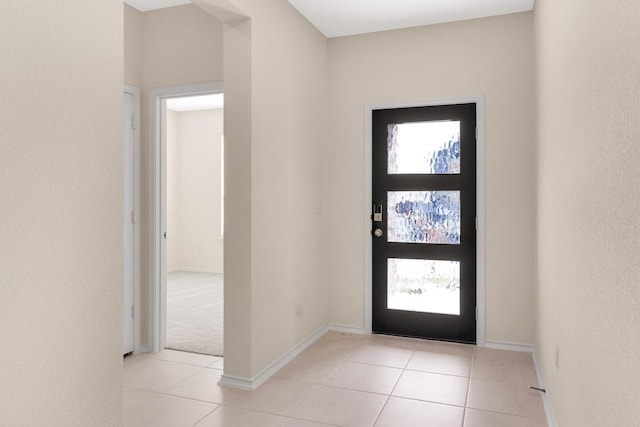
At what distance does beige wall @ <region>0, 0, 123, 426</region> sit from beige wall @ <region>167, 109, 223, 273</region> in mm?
5982

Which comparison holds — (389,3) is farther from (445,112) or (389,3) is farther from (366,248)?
(366,248)

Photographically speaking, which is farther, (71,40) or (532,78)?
(532,78)

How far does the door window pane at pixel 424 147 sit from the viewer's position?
12.7 ft

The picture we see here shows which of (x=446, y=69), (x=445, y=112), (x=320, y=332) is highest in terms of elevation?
(x=446, y=69)

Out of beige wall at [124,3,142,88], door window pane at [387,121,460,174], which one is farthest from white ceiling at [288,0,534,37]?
beige wall at [124,3,142,88]

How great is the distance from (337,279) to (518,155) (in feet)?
6.33

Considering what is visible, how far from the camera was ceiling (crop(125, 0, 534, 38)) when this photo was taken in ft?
11.4

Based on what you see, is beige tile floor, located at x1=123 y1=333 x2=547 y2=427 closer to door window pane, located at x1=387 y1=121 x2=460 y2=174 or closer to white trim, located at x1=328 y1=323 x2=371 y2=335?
white trim, located at x1=328 y1=323 x2=371 y2=335

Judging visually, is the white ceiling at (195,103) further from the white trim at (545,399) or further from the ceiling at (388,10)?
the white trim at (545,399)

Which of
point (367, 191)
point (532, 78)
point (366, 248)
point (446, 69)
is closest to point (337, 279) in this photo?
point (366, 248)

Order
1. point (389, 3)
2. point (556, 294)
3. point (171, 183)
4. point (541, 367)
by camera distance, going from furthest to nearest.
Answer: point (171, 183) → point (389, 3) → point (541, 367) → point (556, 294)

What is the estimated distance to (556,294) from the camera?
2.33 meters

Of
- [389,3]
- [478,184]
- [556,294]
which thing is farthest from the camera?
[478,184]

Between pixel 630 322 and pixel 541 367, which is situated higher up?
pixel 630 322
